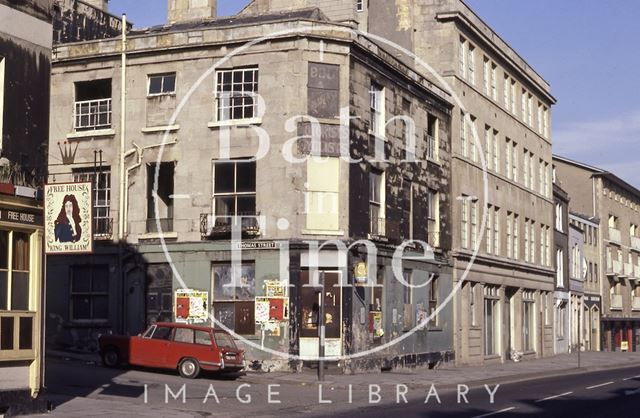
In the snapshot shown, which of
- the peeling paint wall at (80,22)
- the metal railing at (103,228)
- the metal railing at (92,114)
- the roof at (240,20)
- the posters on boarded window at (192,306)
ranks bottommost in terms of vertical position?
the posters on boarded window at (192,306)

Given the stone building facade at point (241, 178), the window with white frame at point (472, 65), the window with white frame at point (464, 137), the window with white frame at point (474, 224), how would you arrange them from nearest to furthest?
the stone building facade at point (241, 178) < the window with white frame at point (464, 137) < the window with white frame at point (474, 224) < the window with white frame at point (472, 65)

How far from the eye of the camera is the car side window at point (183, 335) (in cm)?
3128

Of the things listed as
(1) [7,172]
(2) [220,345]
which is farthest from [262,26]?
(1) [7,172]

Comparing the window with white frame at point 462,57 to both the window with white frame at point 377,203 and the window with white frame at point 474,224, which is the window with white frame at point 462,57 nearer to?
the window with white frame at point 474,224

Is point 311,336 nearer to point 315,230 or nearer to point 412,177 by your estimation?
point 315,230

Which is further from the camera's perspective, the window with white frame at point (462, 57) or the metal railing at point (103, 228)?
the window with white frame at point (462, 57)

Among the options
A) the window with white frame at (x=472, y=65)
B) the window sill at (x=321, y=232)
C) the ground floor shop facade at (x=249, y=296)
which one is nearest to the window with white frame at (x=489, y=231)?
the window with white frame at (x=472, y=65)

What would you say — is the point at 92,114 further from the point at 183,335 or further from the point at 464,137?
the point at 464,137

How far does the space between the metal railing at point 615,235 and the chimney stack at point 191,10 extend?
2139 inches

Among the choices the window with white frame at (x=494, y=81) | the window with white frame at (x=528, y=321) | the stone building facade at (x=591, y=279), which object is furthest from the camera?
the stone building facade at (x=591, y=279)

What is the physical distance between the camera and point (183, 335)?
103 ft

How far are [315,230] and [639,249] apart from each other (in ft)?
231

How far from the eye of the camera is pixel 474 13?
169 feet

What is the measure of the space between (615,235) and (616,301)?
5.54 meters
